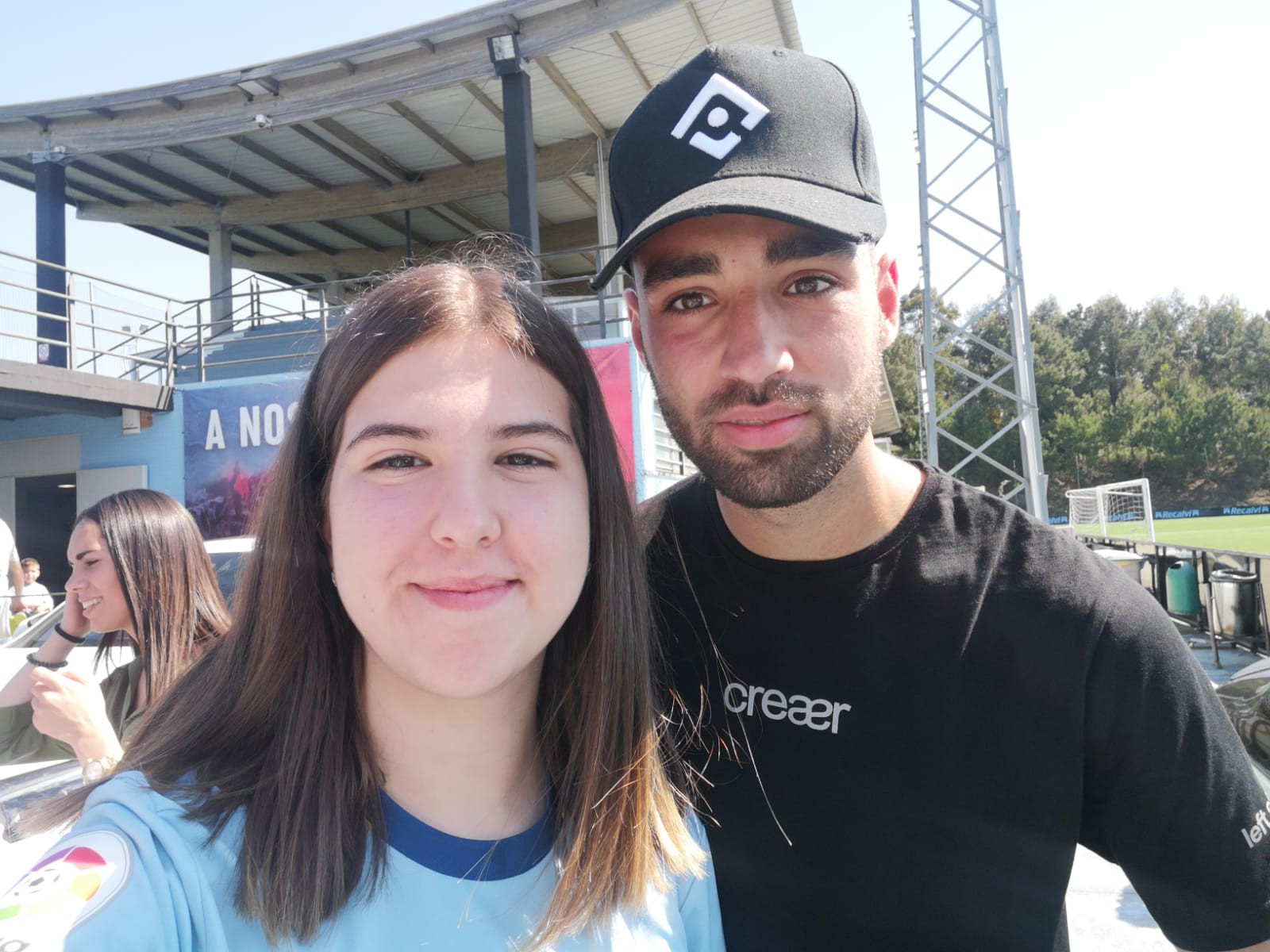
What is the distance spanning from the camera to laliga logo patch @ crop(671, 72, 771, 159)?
1593 mm

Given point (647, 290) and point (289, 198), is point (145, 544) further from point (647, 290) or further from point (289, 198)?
point (289, 198)

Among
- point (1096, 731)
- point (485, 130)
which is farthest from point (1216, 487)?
point (1096, 731)

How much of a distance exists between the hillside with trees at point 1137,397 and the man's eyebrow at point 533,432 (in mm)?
41326

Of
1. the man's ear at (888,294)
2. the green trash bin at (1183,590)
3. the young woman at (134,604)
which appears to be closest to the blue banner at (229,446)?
the young woman at (134,604)

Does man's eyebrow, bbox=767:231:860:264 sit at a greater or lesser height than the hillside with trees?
lesser

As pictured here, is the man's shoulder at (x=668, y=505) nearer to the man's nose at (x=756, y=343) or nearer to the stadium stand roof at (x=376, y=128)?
the man's nose at (x=756, y=343)

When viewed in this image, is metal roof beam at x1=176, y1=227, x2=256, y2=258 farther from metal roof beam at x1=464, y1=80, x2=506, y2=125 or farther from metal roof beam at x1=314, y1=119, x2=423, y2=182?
metal roof beam at x1=464, y1=80, x2=506, y2=125

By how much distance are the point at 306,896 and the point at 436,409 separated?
70cm

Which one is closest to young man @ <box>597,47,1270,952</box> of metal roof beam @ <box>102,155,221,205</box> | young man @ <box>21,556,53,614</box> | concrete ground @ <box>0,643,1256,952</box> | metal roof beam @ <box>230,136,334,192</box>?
concrete ground @ <box>0,643,1256,952</box>

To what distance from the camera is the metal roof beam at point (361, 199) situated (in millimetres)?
13617

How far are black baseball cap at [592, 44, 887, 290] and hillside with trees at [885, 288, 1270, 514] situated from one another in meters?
40.8

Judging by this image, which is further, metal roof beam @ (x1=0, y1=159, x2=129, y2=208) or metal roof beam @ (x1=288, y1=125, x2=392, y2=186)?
metal roof beam @ (x1=0, y1=159, x2=129, y2=208)

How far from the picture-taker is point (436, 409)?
1239mm

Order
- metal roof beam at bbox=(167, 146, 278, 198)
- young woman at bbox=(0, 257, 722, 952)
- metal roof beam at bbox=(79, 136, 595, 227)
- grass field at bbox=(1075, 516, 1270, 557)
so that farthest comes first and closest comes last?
grass field at bbox=(1075, 516, 1270, 557) → metal roof beam at bbox=(79, 136, 595, 227) → metal roof beam at bbox=(167, 146, 278, 198) → young woman at bbox=(0, 257, 722, 952)
